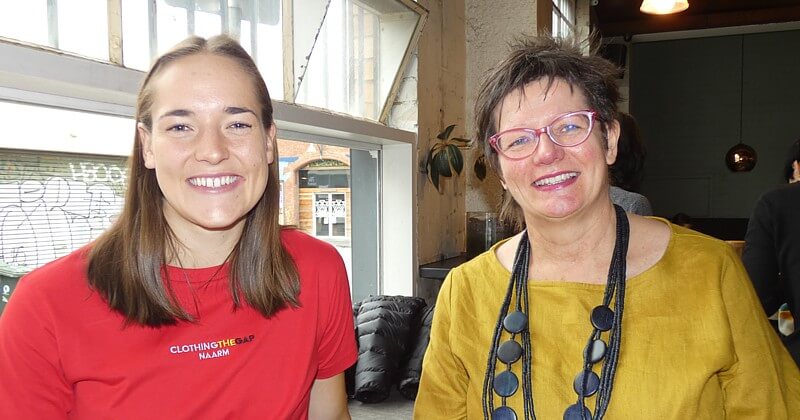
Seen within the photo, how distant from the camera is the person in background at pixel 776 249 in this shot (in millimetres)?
2082

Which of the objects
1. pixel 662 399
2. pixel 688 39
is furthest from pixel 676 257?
pixel 688 39

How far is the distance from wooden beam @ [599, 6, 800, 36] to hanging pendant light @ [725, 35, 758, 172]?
1.13 meters

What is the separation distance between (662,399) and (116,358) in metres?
1.07

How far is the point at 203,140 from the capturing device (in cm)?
122

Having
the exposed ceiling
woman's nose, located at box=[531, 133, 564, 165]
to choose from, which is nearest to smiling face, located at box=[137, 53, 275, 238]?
woman's nose, located at box=[531, 133, 564, 165]

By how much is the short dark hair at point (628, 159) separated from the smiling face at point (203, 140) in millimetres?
1514

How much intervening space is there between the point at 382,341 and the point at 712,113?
349 inches

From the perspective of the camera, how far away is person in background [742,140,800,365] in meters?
2.08

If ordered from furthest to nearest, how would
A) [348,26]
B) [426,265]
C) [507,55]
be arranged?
[426,265] < [348,26] < [507,55]

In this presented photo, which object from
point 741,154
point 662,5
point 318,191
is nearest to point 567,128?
point 318,191

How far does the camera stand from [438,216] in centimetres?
409

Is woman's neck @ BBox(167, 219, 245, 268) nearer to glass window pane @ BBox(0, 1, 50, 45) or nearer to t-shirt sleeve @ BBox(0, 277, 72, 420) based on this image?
t-shirt sleeve @ BBox(0, 277, 72, 420)

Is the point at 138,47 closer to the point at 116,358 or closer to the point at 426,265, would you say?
the point at 116,358

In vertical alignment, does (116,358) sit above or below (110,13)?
below
